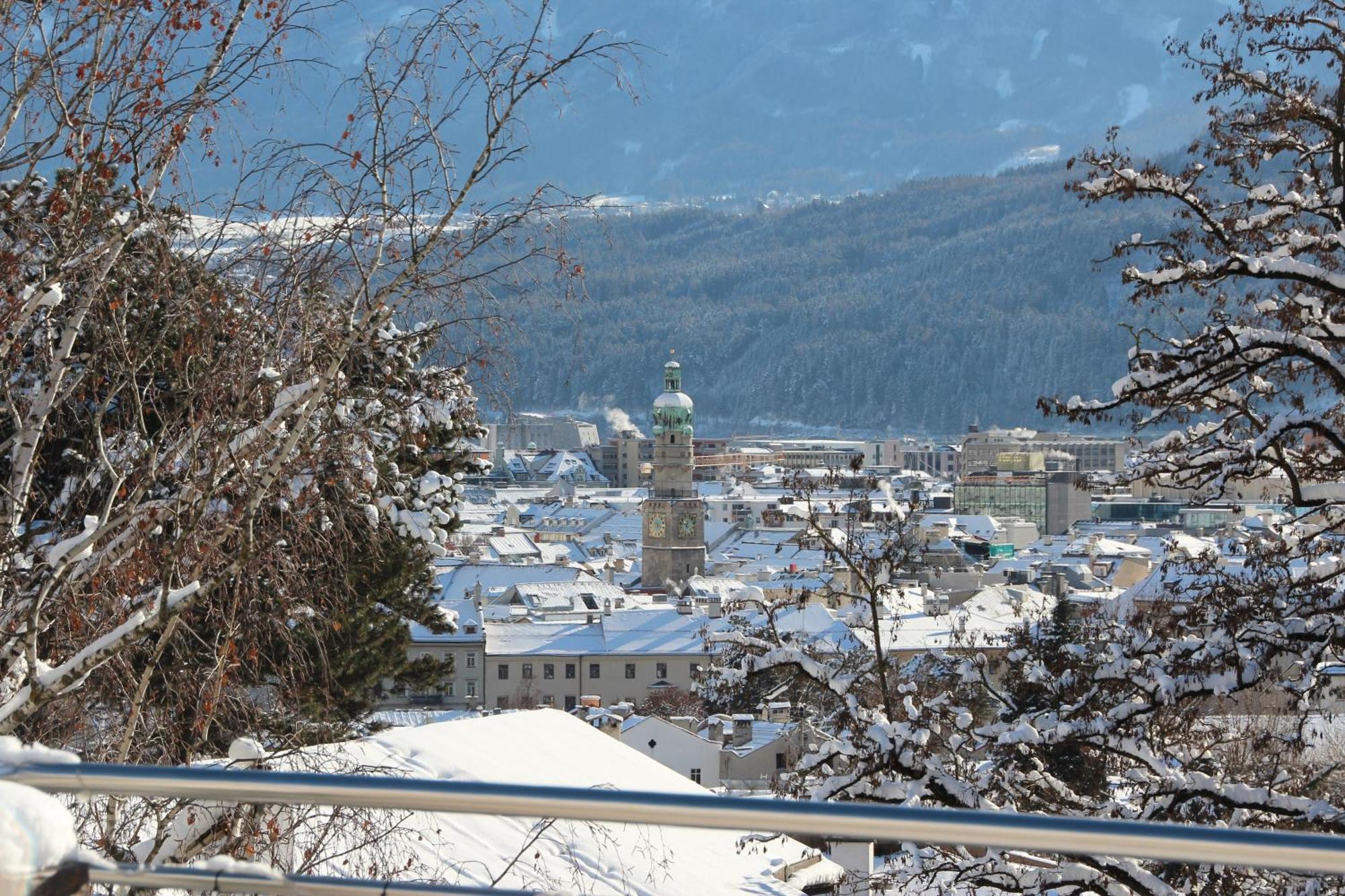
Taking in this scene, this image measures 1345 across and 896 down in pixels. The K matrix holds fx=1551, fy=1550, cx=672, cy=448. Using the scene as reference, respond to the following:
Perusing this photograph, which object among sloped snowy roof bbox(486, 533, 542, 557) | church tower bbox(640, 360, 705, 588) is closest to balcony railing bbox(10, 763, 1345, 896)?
sloped snowy roof bbox(486, 533, 542, 557)

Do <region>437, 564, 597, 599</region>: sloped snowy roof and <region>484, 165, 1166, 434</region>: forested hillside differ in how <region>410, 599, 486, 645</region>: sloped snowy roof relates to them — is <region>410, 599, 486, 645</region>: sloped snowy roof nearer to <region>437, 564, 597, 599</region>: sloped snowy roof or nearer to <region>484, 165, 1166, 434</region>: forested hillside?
<region>437, 564, 597, 599</region>: sloped snowy roof

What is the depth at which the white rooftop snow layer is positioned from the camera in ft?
23.8

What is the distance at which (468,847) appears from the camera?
25.7 feet

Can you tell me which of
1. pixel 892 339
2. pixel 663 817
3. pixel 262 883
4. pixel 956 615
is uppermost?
pixel 892 339

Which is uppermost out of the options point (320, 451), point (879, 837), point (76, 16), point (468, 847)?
point (76, 16)

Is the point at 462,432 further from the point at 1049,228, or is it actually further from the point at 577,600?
the point at 1049,228

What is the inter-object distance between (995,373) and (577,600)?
12935 cm

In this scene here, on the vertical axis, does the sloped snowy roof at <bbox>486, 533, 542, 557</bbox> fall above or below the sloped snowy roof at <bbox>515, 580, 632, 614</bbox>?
above

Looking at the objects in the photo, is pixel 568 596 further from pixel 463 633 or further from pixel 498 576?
pixel 463 633

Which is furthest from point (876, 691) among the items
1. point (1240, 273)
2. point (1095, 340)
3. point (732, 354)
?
point (732, 354)

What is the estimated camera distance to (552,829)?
6824mm

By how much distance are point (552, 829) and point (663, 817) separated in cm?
466

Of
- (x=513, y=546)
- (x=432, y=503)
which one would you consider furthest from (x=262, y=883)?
(x=513, y=546)

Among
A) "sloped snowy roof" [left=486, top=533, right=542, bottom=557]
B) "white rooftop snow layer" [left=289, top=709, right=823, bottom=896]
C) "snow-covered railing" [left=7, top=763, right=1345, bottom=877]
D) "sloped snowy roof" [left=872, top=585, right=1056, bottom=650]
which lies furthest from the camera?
"sloped snowy roof" [left=486, top=533, right=542, bottom=557]
